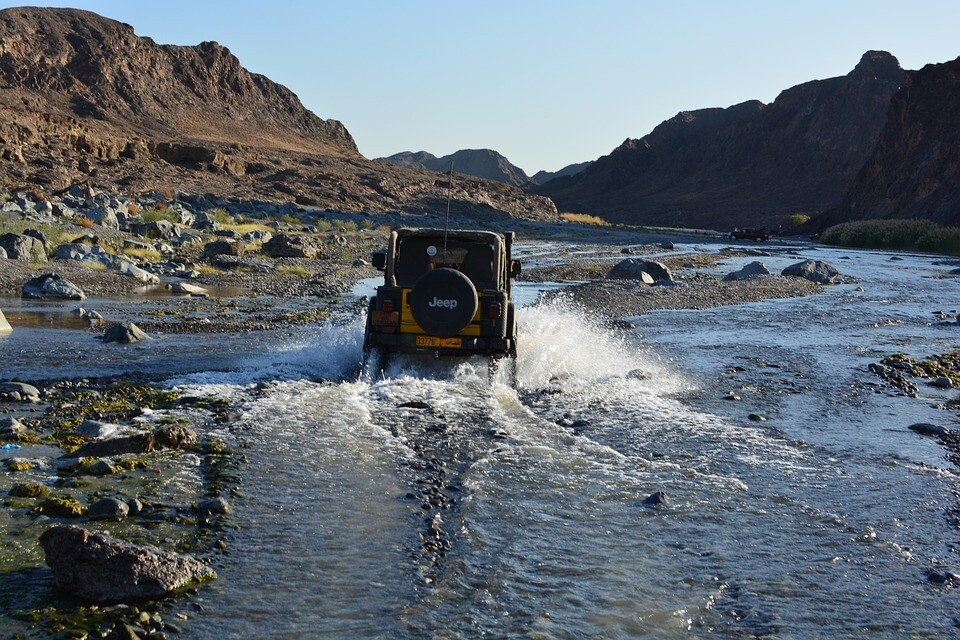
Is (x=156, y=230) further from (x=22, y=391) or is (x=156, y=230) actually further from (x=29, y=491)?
(x=29, y=491)

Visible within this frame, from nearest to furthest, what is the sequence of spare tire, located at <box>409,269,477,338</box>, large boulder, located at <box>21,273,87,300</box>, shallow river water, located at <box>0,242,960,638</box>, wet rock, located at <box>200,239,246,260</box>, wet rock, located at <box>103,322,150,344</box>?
1. shallow river water, located at <box>0,242,960,638</box>
2. spare tire, located at <box>409,269,477,338</box>
3. wet rock, located at <box>103,322,150,344</box>
4. large boulder, located at <box>21,273,87,300</box>
5. wet rock, located at <box>200,239,246,260</box>

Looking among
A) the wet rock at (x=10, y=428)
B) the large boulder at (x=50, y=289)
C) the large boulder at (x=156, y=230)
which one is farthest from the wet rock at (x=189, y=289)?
the wet rock at (x=10, y=428)

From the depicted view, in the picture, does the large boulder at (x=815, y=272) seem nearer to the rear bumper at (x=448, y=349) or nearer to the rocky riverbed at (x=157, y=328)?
the rocky riverbed at (x=157, y=328)

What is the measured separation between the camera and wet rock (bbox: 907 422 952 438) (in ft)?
32.8

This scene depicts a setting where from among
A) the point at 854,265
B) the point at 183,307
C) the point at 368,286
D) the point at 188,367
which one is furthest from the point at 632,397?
the point at 854,265

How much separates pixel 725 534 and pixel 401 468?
265 centimetres

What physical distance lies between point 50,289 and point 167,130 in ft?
272

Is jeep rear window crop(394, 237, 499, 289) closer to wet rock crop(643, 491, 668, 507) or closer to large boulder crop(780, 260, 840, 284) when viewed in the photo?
wet rock crop(643, 491, 668, 507)

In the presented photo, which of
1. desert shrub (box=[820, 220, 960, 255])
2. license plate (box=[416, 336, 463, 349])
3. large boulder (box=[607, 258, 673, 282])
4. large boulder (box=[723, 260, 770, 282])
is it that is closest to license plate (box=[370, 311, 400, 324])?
license plate (box=[416, 336, 463, 349])

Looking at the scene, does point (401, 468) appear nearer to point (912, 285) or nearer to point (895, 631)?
→ point (895, 631)

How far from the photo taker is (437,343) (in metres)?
11.6

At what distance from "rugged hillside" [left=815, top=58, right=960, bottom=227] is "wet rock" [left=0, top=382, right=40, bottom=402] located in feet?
231

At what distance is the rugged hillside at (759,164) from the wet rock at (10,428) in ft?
372

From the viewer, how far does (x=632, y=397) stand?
38.4 ft
